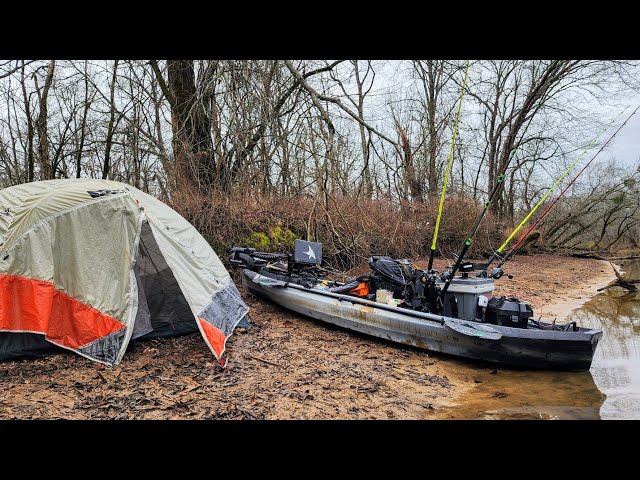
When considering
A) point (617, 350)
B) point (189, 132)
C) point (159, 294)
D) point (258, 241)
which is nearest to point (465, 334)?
point (617, 350)

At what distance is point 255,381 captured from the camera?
15.4 feet

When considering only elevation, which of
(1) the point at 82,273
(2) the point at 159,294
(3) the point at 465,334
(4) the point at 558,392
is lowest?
(4) the point at 558,392

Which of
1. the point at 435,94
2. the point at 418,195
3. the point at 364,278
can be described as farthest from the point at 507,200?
the point at 364,278

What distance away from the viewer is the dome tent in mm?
4926

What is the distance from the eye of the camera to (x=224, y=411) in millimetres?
4008

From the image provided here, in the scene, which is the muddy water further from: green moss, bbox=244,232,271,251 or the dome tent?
green moss, bbox=244,232,271,251

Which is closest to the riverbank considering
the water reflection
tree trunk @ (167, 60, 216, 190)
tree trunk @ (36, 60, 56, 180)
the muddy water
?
the muddy water

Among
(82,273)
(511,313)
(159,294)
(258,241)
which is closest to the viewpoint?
(82,273)

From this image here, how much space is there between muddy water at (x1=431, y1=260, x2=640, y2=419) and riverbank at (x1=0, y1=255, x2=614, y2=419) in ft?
0.34

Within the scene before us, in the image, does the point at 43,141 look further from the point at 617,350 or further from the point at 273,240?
the point at 617,350

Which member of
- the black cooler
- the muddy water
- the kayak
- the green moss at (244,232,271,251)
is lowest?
the muddy water

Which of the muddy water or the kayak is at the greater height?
the kayak

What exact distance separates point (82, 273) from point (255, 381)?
2.36m
